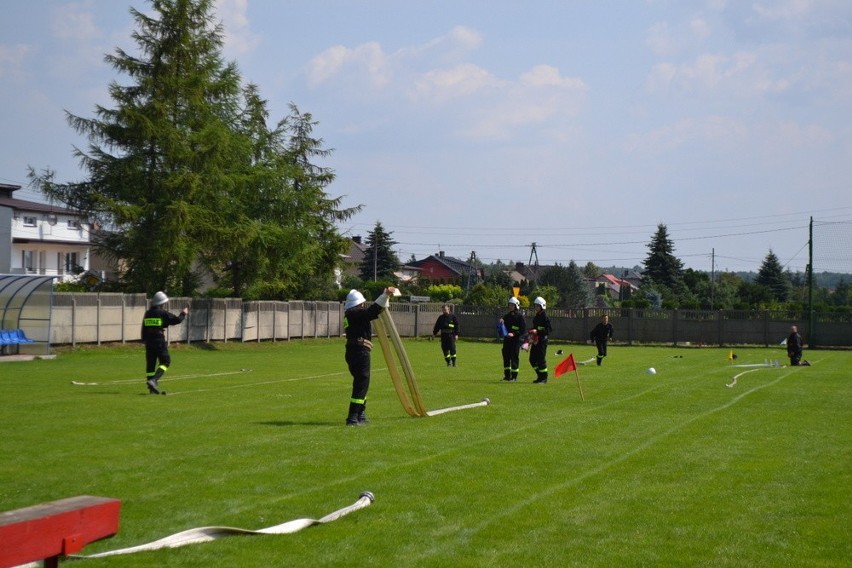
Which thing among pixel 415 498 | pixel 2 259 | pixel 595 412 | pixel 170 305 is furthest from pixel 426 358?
pixel 2 259

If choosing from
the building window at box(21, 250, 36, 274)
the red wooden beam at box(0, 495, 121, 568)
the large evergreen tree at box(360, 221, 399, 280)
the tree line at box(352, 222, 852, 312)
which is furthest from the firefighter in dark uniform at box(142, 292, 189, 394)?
the large evergreen tree at box(360, 221, 399, 280)

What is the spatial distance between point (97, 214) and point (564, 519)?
4044cm

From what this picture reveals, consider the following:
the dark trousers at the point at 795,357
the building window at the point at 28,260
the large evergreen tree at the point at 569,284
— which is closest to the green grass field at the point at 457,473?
the dark trousers at the point at 795,357

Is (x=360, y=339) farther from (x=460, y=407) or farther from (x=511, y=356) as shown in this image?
(x=511, y=356)

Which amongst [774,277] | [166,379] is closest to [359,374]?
[166,379]

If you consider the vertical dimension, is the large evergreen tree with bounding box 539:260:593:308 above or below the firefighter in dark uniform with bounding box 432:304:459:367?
above

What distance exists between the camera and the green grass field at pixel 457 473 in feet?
24.6

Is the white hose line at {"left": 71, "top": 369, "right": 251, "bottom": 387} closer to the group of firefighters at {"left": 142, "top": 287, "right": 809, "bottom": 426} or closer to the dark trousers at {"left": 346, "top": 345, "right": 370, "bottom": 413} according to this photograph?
the group of firefighters at {"left": 142, "top": 287, "right": 809, "bottom": 426}

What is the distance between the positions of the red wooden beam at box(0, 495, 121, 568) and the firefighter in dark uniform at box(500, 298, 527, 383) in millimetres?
A: 19446

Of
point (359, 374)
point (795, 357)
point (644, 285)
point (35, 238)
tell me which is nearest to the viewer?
point (359, 374)

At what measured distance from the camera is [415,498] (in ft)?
30.4

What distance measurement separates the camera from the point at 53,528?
17.1 feet

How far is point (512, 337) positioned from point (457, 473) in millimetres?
14455

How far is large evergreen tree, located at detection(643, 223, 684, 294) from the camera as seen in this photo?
105875 mm
